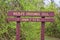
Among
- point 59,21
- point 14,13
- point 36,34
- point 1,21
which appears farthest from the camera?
point 59,21

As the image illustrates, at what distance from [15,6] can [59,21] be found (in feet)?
32.2

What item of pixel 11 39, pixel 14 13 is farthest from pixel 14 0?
pixel 14 13

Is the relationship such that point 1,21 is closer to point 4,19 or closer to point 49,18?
point 4,19

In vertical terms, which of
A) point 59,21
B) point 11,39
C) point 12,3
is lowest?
point 59,21

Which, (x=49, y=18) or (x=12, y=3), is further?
(x=12, y=3)

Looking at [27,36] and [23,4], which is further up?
[23,4]

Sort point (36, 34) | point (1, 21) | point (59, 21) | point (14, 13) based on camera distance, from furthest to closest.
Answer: point (59, 21) → point (36, 34) → point (1, 21) → point (14, 13)

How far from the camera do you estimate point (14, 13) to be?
23.1 feet

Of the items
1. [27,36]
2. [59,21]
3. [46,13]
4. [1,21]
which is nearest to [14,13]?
[46,13]

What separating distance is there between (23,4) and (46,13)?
2.00 m

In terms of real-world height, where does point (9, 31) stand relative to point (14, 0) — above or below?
below

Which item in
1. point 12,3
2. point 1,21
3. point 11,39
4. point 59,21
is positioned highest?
point 12,3

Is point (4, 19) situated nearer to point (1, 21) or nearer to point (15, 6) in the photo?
point (1, 21)

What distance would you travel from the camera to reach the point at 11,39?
880 cm
